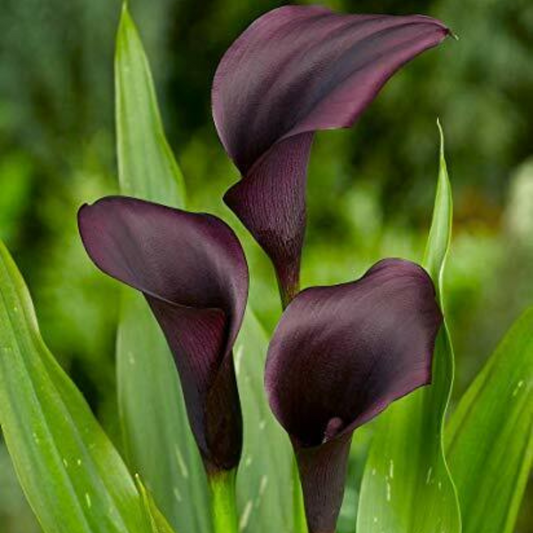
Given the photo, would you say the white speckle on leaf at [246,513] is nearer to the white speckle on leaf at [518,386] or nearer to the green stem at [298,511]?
the green stem at [298,511]

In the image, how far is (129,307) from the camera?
65cm

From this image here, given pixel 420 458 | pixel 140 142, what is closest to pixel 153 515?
pixel 420 458

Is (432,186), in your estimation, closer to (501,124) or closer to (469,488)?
(501,124)

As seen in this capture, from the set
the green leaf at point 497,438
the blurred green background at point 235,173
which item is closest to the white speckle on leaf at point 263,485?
the green leaf at point 497,438

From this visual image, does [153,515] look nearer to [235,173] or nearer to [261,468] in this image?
[261,468]

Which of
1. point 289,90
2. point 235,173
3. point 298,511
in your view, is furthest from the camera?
point 235,173

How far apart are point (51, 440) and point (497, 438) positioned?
0.21 metres

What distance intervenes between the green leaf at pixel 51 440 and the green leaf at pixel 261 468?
0.09 metres

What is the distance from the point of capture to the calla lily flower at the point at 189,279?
460 mm

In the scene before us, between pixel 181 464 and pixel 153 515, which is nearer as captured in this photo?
pixel 153 515

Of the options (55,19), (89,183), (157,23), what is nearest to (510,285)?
(89,183)

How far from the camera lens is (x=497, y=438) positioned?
1.86 feet

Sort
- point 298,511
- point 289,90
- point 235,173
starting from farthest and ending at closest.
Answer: point 235,173
point 298,511
point 289,90

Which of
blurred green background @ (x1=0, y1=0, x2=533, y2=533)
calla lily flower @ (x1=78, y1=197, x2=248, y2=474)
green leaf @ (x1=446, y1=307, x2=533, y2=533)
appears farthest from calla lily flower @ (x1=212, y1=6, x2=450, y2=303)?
blurred green background @ (x1=0, y1=0, x2=533, y2=533)
